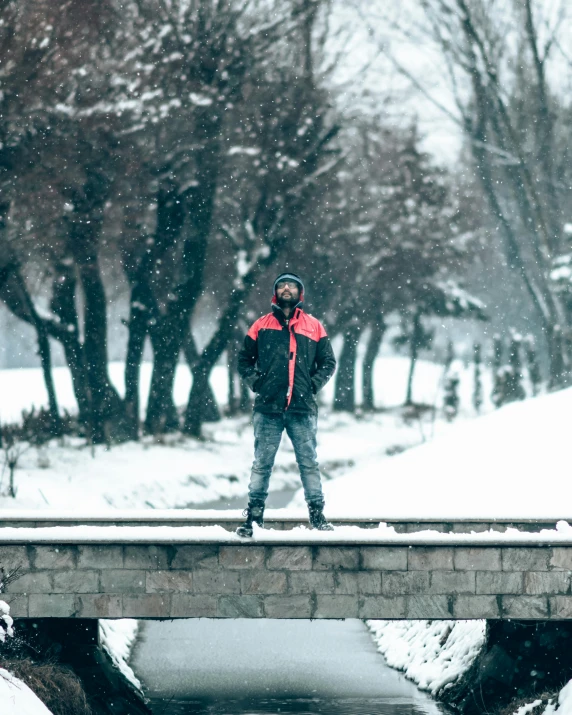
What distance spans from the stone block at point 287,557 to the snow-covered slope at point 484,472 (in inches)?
209

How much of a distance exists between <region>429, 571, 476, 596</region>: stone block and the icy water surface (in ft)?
7.89

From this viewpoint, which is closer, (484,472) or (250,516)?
(250,516)

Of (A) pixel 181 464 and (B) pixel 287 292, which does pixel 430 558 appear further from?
(A) pixel 181 464

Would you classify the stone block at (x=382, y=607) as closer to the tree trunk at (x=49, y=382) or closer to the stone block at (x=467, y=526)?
the stone block at (x=467, y=526)

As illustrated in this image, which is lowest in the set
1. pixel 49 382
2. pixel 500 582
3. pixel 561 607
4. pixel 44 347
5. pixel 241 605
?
pixel 561 607

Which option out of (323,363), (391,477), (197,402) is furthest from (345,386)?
(323,363)

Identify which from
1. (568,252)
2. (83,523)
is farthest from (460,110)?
(83,523)

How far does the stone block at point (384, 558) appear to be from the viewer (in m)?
10.9

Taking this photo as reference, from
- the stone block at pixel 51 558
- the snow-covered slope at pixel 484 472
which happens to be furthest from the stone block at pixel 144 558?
the snow-covered slope at pixel 484 472

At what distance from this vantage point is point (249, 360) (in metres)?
10.4

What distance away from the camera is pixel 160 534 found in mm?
10820

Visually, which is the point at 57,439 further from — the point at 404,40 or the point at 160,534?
the point at 160,534

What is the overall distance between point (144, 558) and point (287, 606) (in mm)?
1217


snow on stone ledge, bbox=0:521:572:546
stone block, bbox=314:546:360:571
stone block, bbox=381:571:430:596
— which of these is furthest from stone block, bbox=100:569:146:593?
stone block, bbox=381:571:430:596
